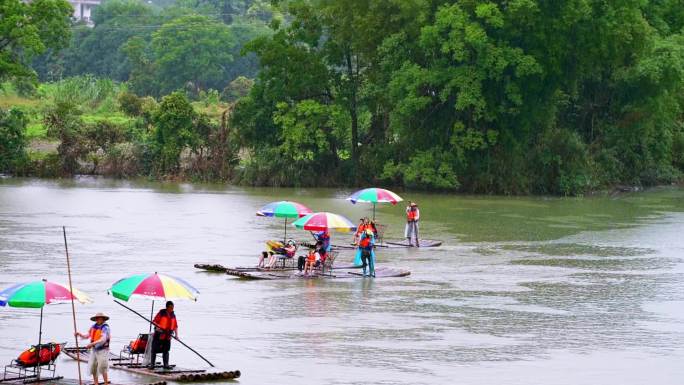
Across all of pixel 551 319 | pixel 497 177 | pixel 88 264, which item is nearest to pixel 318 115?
pixel 497 177

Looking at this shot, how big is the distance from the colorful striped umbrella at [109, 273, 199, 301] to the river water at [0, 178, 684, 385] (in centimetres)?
129

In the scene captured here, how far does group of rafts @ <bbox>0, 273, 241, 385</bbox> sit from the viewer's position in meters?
19.3

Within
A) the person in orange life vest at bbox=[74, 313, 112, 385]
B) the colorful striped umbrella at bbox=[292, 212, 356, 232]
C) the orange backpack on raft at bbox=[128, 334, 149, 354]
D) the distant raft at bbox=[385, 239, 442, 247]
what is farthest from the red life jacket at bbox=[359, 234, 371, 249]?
the person in orange life vest at bbox=[74, 313, 112, 385]

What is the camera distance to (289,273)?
106 ft

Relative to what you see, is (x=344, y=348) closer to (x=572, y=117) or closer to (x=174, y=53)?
(x=572, y=117)

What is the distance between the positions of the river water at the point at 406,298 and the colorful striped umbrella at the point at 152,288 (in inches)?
50.9

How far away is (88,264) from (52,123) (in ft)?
126

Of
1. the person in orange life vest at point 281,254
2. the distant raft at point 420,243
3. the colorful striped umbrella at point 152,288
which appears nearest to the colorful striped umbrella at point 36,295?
the colorful striped umbrella at point 152,288

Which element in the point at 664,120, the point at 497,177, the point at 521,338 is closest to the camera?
the point at 521,338

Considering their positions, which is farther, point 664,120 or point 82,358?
point 664,120

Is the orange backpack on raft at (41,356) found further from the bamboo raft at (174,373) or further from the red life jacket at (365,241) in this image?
the red life jacket at (365,241)

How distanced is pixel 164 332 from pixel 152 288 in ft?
2.24

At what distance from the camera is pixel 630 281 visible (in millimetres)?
33094

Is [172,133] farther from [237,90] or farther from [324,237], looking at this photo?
[324,237]
